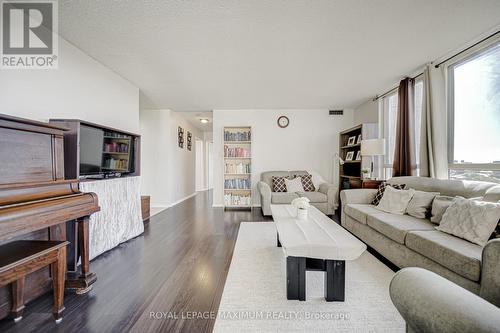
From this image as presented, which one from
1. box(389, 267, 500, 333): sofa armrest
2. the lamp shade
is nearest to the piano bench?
box(389, 267, 500, 333): sofa armrest

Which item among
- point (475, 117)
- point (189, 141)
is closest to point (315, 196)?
point (475, 117)

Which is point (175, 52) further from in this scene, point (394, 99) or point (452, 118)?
point (394, 99)

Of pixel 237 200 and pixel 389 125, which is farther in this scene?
pixel 237 200

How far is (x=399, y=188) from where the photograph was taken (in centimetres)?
284

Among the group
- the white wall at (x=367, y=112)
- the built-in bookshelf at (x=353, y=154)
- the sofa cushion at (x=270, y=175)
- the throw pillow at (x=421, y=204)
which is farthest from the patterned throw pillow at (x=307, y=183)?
the throw pillow at (x=421, y=204)

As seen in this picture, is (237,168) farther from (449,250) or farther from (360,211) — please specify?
(449,250)

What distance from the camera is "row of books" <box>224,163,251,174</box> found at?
17.1 ft

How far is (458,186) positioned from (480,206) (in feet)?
2.11

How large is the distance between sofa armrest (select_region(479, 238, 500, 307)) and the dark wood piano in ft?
8.37

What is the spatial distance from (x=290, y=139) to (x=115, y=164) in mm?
3856

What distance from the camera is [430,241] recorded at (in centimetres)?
171

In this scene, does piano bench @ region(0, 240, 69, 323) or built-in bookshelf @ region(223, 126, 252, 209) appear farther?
built-in bookshelf @ region(223, 126, 252, 209)

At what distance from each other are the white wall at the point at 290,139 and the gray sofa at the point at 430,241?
7.24ft

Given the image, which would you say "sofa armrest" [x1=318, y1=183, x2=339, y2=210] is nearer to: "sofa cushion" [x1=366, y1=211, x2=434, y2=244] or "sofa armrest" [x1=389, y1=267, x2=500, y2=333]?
"sofa cushion" [x1=366, y1=211, x2=434, y2=244]
